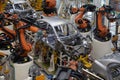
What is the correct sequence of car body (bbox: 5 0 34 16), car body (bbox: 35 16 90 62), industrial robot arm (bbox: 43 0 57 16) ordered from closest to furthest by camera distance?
car body (bbox: 35 16 90 62), industrial robot arm (bbox: 43 0 57 16), car body (bbox: 5 0 34 16)

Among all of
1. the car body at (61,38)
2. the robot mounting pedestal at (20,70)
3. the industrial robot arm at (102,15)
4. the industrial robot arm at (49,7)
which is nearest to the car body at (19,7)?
the industrial robot arm at (49,7)

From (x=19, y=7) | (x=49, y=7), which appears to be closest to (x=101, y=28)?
(x=49, y=7)

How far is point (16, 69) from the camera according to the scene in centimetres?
724

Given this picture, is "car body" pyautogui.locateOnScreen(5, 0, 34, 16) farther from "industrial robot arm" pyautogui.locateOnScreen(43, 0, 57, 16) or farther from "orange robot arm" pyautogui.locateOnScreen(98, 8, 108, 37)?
"orange robot arm" pyautogui.locateOnScreen(98, 8, 108, 37)

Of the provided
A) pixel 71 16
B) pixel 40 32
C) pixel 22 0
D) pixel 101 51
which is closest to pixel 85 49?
pixel 101 51

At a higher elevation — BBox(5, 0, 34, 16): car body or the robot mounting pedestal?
BBox(5, 0, 34, 16): car body

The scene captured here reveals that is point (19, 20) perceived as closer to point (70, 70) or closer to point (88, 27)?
point (70, 70)

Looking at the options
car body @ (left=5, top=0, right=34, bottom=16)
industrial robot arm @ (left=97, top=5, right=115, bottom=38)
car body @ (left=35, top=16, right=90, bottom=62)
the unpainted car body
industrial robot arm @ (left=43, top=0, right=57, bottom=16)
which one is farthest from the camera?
car body @ (left=5, top=0, right=34, bottom=16)

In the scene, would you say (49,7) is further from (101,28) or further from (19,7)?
(101,28)

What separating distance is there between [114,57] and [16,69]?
2732 millimetres

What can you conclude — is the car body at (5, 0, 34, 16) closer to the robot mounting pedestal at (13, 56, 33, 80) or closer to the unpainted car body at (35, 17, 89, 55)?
the unpainted car body at (35, 17, 89, 55)

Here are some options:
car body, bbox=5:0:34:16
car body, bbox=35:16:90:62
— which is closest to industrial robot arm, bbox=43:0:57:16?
car body, bbox=5:0:34:16

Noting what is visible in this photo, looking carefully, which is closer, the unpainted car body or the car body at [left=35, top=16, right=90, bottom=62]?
the car body at [left=35, top=16, right=90, bottom=62]

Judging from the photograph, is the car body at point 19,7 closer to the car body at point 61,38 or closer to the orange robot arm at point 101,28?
the car body at point 61,38
